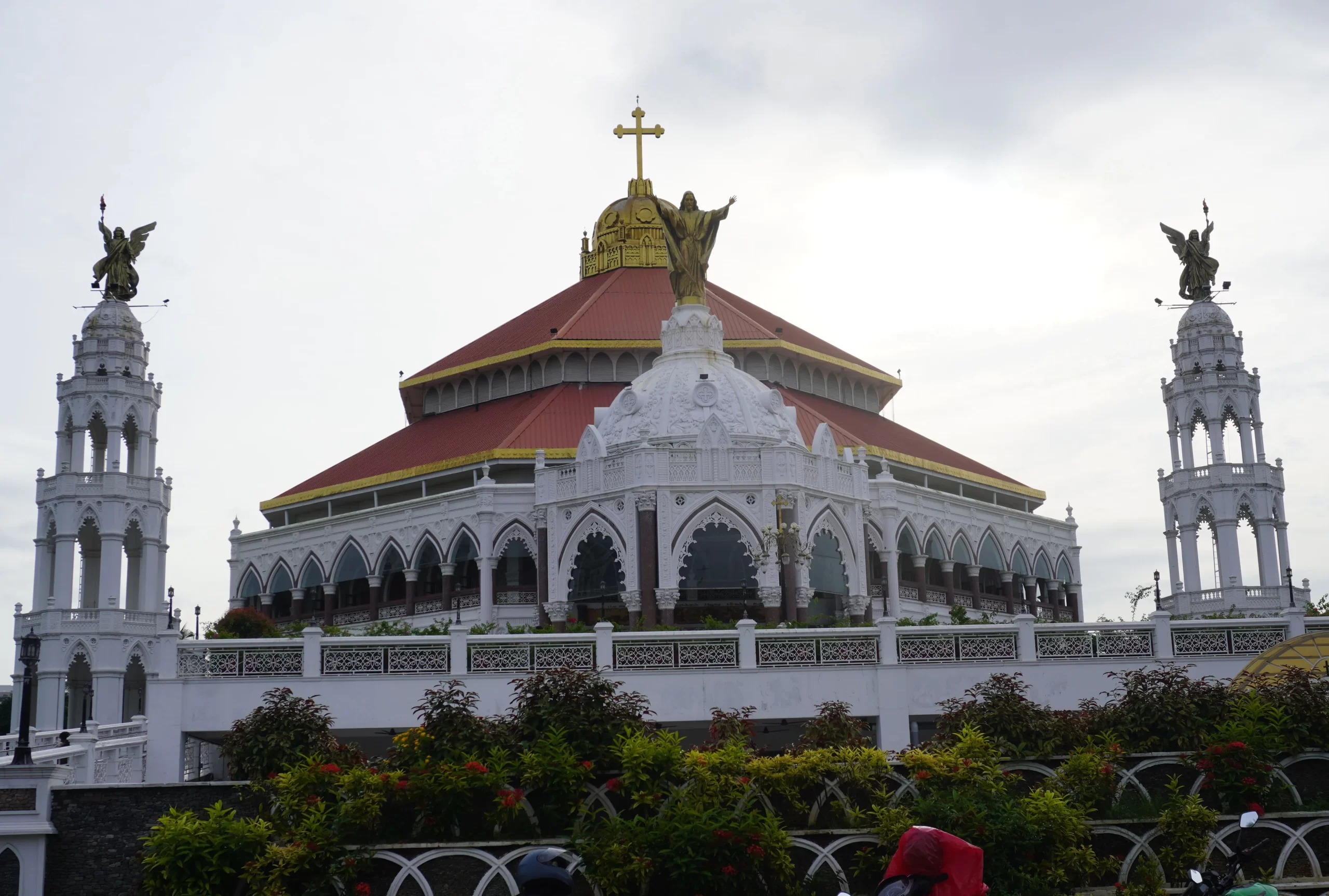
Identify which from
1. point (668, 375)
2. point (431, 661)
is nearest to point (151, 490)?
point (668, 375)

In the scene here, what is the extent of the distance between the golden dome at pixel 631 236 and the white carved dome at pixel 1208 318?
64.3 ft

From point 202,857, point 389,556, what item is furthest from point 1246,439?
point 202,857

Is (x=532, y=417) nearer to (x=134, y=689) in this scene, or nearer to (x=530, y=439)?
(x=530, y=439)

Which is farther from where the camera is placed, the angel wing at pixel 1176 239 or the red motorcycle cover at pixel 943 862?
the angel wing at pixel 1176 239

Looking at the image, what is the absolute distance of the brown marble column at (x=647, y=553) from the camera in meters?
36.9

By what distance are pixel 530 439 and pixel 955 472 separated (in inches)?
571

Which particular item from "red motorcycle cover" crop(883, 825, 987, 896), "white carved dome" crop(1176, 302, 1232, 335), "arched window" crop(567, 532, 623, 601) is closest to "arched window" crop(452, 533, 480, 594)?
"arched window" crop(567, 532, 623, 601)

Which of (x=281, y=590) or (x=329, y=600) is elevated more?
(x=281, y=590)

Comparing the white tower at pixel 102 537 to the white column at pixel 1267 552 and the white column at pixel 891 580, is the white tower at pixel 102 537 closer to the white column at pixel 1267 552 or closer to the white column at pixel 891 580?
the white column at pixel 891 580

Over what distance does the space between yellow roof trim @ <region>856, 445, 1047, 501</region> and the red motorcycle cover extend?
38576mm

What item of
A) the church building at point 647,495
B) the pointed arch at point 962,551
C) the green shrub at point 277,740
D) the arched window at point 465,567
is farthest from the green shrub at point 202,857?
the pointed arch at point 962,551

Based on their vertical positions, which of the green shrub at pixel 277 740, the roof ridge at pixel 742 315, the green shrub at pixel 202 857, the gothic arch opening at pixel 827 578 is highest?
the roof ridge at pixel 742 315

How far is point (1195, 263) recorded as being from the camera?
53.0 metres

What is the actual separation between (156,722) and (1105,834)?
49.7 feet
